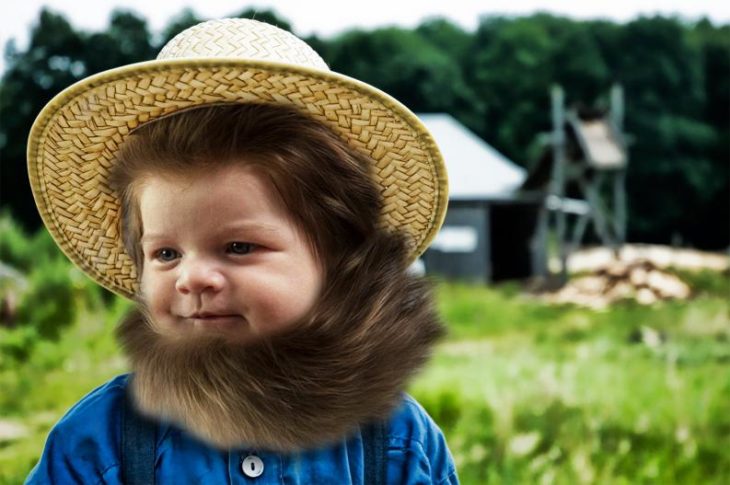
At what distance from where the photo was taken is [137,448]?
1495mm

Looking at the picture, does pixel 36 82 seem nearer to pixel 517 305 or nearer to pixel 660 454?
pixel 517 305

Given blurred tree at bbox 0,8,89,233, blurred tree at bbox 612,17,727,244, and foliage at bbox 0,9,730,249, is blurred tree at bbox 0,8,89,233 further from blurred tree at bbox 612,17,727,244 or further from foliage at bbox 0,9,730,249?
blurred tree at bbox 612,17,727,244

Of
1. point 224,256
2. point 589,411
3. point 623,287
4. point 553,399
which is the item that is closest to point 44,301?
point 553,399

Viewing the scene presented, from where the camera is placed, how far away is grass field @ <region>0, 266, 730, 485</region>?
316 cm

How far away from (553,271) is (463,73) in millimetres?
3355

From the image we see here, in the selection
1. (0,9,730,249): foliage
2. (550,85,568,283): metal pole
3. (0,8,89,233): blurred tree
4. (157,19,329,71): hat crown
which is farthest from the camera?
(0,9,730,249): foliage

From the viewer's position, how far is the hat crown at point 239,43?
154cm

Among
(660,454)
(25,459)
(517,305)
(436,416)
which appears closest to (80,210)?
(25,459)

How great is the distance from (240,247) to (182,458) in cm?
37

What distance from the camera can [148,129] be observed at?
5.03 ft

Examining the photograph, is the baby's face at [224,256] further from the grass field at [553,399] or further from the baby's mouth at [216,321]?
the grass field at [553,399]

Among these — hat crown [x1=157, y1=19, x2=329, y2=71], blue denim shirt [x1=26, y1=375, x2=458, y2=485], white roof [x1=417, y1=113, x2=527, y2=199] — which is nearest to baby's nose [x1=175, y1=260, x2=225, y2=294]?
blue denim shirt [x1=26, y1=375, x2=458, y2=485]

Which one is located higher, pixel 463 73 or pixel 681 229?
pixel 463 73

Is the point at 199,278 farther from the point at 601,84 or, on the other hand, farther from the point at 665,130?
the point at 601,84
